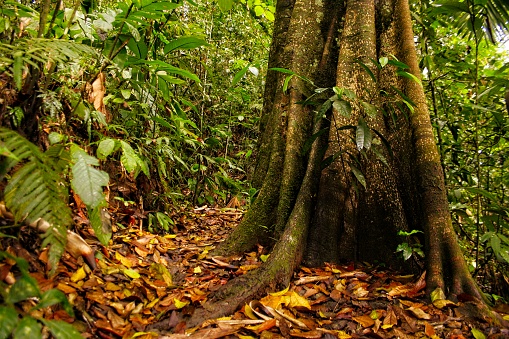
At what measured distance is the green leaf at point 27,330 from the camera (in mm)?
873

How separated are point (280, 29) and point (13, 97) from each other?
264cm

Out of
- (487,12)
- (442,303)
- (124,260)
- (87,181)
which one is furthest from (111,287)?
(487,12)

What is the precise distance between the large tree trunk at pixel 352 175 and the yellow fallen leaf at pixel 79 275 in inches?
26.8

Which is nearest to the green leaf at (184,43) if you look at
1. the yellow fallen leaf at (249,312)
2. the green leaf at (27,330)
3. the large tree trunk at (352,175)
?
the large tree trunk at (352,175)

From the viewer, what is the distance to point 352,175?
245 cm

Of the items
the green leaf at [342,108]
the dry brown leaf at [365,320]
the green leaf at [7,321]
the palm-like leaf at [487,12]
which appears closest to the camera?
the green leaf at [7,321]

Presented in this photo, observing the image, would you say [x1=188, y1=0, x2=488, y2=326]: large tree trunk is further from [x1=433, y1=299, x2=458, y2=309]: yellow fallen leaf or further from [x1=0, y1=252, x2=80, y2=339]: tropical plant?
[x1=0, y1=252, x2=80, y2=339]: tropical plant

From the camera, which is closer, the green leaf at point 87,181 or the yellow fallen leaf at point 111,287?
the green leaf at point 87,181

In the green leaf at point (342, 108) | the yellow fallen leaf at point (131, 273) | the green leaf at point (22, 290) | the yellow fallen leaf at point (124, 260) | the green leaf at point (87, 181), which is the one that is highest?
the green leaf at point (342, 108)

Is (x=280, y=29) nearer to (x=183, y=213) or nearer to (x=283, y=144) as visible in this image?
(x=283, y=144)

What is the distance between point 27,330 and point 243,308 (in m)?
1.16

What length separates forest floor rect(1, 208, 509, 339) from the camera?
161 centimetres

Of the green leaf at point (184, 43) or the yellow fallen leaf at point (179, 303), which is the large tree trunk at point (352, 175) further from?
the green leaf at point (184, 43)

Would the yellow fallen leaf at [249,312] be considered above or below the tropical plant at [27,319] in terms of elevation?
below
